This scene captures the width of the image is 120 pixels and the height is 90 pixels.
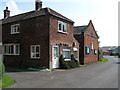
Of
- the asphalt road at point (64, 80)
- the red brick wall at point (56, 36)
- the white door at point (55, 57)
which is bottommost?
the asphalt road at point (64, 80)

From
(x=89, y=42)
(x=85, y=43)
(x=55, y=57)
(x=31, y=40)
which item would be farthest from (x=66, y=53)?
(x=89, y=42)

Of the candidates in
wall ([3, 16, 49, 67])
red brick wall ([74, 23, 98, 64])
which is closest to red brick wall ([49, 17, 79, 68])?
wall ([3, 16, 49, 67])

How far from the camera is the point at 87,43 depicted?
25797 mm

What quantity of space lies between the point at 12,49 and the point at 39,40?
481 cm

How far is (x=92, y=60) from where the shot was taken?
27594 millimetres

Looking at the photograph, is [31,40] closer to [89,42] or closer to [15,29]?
[15,29]

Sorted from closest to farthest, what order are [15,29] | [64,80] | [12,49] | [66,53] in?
1. [64,80]
2. [12,49]
3. [66,53]
4. [15,29]

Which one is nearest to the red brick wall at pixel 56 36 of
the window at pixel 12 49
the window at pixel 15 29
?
the window at pixel 12 49

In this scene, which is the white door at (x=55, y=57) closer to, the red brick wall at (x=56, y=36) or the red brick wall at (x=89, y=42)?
the red brick wall at (x=56, y=36)

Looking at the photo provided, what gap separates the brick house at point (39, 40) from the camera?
16.6m

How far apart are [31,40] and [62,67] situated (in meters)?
5.12

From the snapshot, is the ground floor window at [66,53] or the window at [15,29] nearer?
the ground floor window at [66,53]

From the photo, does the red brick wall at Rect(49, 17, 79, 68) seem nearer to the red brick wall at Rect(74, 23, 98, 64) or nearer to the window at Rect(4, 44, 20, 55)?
the red brick wall at Rect(74, 23, 98, 64)

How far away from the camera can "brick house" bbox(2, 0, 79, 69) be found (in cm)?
1662
